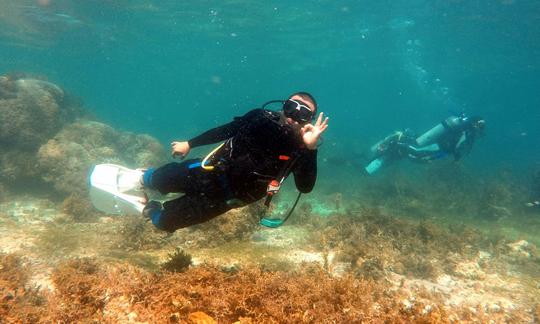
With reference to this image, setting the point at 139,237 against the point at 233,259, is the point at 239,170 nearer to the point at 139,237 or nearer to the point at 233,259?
the point at 233,259

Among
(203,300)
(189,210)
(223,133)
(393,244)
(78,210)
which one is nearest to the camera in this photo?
(203,300)

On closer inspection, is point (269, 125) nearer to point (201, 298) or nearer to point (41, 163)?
point (201, 298)

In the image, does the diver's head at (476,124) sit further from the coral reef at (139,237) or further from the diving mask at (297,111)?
the coral reef at (139,237)

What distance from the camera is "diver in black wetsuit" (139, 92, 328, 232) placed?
4.11 metres

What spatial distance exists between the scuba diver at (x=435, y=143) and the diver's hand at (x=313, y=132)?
12500 millimetres

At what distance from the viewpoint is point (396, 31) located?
35.2 m

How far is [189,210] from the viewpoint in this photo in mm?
4590

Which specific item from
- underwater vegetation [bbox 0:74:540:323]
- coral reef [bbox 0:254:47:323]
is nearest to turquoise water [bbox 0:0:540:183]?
underwater vegetation [bbox 0:74:540:323]

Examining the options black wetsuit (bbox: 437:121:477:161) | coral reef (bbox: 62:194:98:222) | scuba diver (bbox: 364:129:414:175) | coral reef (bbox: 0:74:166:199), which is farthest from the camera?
scuba diver (bbox: 364:129:414:175)

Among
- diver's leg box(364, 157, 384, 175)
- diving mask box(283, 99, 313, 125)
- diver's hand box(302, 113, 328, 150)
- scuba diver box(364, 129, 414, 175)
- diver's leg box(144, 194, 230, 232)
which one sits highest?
diving mask box(283, 99, 313, 125)

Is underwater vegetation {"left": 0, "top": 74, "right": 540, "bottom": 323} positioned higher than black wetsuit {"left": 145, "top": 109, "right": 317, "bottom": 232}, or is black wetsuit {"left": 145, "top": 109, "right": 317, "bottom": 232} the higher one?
black wetsuit {"left": 145, "top": 109, "right": 317, "bottom": 232}

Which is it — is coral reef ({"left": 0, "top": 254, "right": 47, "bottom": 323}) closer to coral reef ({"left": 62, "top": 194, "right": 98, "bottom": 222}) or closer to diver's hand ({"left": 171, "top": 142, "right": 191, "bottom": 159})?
diver's hand ({"left": 171, "top": 142, "right": 191, "bottom": 159})

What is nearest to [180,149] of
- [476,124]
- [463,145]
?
[463,145]

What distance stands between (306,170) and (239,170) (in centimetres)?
93
